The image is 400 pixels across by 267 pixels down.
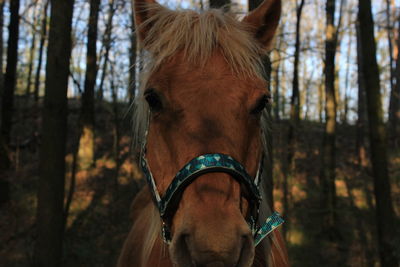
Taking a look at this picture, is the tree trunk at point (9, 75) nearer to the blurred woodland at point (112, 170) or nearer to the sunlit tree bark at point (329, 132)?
the blurred woodland at point (112, 170)

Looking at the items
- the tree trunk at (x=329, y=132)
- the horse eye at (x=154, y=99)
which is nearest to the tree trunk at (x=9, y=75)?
the tree trunk at (x=329, y=132)

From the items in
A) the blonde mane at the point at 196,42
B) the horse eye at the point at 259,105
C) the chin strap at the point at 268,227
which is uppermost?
the blonde mane at the point at 196,42

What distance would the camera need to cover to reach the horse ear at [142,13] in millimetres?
2688

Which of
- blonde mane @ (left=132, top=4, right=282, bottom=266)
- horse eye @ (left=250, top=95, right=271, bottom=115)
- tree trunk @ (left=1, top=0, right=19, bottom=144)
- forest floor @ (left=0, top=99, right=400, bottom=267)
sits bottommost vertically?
forest floor @ (left=0, top=99, right=400, bottom=267)

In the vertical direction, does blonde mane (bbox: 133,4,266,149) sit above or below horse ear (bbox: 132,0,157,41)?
below

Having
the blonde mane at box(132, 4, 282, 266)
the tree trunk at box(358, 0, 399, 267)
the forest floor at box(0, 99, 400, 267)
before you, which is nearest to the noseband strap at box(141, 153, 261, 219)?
the blonde mane at box(132, 4, 282, 266)

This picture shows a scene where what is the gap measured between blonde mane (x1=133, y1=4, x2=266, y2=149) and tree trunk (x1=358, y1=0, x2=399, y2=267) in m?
5.74

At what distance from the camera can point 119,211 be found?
13.5 m

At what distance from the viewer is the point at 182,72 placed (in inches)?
86.5

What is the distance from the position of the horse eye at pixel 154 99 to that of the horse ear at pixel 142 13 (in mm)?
710

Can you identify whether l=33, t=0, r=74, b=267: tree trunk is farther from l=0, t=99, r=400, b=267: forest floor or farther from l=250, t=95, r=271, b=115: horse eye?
l=250, t=95, r=271, b=115: horse eye

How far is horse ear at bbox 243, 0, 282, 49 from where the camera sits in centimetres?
266

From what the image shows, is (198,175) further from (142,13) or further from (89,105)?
(89,105)

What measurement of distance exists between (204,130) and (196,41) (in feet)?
2.20
